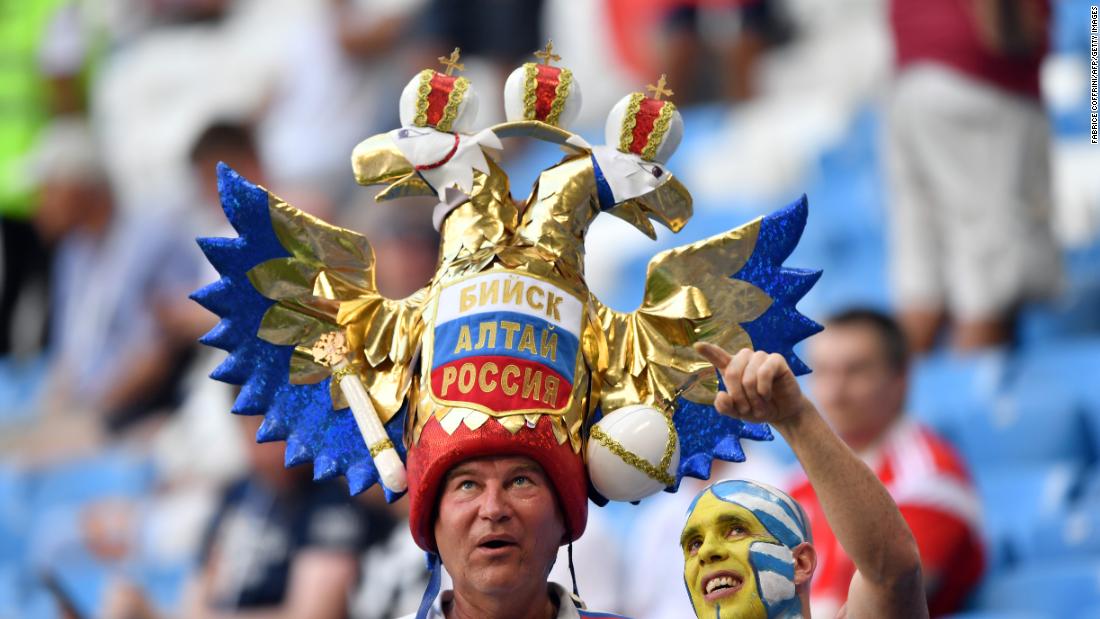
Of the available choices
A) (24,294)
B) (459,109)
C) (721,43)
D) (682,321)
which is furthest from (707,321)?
(24,294)

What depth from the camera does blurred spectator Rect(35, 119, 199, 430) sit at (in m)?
8.43

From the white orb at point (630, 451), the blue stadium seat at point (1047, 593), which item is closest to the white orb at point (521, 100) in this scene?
the white orb at point (630, 451)

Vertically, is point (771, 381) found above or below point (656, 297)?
below

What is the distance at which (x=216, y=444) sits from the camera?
7289mm

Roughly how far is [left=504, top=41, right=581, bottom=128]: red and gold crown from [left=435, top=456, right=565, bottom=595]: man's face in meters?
0.55

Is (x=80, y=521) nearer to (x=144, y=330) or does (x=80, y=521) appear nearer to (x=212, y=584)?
(x=144, y=330)

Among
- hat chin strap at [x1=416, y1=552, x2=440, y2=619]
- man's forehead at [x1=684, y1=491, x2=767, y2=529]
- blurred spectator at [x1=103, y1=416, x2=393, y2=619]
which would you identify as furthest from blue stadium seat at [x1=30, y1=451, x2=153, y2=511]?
man's forehead at [x1=684, y1=491, x2=767, y2=529]

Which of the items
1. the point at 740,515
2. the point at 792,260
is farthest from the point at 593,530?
the point at 792,260

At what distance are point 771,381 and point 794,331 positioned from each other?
0.44 meters

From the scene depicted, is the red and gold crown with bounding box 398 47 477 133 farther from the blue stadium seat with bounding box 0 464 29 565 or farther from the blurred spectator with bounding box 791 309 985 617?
the blue stadium seat with bounding box 0 464 29 565

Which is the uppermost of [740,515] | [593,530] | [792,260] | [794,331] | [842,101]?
[842,101]

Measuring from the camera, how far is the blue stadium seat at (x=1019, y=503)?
5109 mm

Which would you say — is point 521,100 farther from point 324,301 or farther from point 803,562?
point 803,562

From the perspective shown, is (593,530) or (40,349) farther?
(40,349)
